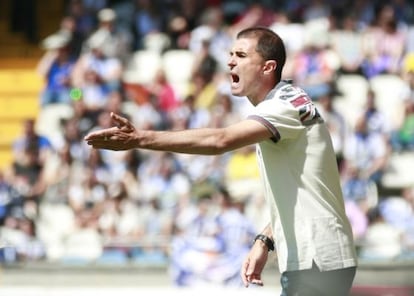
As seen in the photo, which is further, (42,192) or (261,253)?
(42,192)

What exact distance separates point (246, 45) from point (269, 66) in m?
0.15

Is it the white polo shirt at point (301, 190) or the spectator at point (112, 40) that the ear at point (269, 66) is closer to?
the white polo shirt at point (301, 190)

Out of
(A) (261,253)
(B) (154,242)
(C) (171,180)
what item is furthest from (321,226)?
(C) (171,180)

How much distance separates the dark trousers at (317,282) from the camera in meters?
5.21

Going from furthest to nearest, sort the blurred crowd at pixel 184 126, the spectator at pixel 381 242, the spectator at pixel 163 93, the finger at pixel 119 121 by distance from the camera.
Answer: the spectator at pixel 163 93 < the blurred crowd at pixel 184 126 < the spectator at pixel 381 242 < the finger at pixel 119 121

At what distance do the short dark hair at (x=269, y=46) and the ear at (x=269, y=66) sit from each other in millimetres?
14

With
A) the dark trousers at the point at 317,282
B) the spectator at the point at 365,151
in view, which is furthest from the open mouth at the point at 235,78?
the spectator at the point at 365,151

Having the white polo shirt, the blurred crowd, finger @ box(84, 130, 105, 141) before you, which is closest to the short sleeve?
the white polo shirt

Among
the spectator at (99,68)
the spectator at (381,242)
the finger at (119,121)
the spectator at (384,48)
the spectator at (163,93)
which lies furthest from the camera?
the spectator at (99,68)

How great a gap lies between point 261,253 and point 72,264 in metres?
6.63

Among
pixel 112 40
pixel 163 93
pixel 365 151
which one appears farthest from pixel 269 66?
pixel 112 40

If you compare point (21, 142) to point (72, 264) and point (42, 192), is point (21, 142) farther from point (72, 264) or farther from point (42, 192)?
point (72, 264)

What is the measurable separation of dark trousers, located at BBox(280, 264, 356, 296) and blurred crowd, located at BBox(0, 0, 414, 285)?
5.83 metres

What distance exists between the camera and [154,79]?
1510 centimetres
